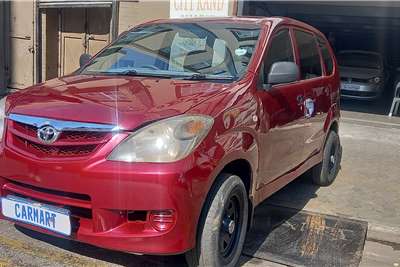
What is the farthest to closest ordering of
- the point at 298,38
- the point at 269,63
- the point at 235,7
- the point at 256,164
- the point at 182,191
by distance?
the point at 235,7, the point at 298,38, the point at 269,63, the point at 256,164, the point at 182,191

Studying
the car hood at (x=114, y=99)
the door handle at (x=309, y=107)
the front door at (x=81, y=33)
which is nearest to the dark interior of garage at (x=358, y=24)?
the front door at (x=81, y=33)

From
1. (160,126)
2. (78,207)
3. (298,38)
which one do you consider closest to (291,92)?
(298,38)

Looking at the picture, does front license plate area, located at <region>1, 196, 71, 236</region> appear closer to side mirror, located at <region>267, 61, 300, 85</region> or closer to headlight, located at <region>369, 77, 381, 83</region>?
side mirror, located at <region>267, 61, 300, 85</region>

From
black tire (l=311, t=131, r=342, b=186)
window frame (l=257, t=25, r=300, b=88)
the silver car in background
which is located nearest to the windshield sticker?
window frame (l=257, t=25, r=300, b=88)

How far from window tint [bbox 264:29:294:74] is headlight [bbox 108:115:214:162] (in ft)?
4.15

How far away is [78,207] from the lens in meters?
2.99

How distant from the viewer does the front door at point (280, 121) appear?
3.79 m

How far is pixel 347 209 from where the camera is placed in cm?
510

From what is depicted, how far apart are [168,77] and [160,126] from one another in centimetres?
96

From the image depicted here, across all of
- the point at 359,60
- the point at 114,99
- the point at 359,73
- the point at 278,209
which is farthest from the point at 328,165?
the point at 359,60

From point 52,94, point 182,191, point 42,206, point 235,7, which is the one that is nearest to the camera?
point 182,191

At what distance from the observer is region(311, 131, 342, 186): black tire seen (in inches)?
224

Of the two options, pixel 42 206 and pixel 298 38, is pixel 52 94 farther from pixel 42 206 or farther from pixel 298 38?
pixel 298 38

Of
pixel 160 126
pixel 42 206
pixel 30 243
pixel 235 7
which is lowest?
pixel 30 243
